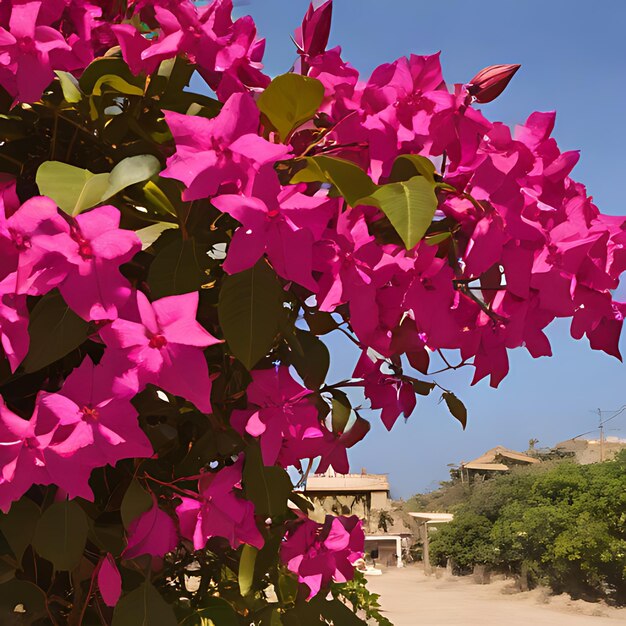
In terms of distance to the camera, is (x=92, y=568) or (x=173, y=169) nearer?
(x=173, y=169)

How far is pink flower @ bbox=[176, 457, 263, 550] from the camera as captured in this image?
0.82 m

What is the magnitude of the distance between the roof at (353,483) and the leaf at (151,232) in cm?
2222

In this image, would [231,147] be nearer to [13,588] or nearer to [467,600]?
[13,588]

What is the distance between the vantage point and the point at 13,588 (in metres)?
0.85

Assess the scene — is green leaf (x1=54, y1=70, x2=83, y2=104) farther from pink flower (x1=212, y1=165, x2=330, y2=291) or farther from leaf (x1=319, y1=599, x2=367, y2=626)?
leaf (x1=319, y1=599, x2=367, y2=626)

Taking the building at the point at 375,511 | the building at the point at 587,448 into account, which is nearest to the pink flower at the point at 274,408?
the building at the point at 375,511

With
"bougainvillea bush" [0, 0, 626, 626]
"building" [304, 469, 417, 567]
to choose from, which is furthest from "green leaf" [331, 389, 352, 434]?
"building" [304, 469, 417, 567]

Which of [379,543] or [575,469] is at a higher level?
[575,469]

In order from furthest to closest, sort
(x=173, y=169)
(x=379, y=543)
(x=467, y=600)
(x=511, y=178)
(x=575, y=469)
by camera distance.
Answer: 1. (x=379, y=543)
2. (x=575, y=469)
3. (x=467, y=600)
4. (x=511, y=178)
5. (x=173, y=169)

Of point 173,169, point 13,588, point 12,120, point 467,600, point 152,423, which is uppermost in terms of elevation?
point 12,120

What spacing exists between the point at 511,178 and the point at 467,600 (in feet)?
69.3

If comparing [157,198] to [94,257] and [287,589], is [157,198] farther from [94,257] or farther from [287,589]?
[287,589]

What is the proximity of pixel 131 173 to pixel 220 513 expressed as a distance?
388 mm

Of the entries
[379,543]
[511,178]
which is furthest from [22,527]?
[379,543]
